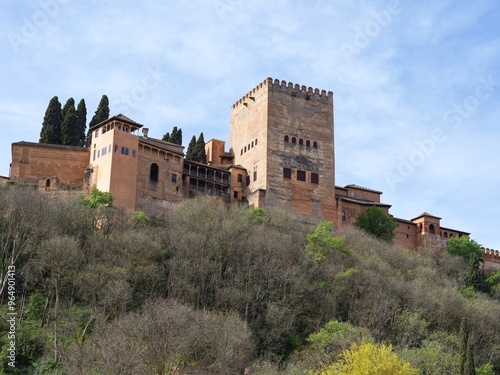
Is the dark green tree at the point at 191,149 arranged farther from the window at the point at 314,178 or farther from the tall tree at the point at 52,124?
the tall tree at the point at 52,124

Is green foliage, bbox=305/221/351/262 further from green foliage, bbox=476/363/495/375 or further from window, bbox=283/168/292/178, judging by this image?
green foliage, bbox=476/363/495/375

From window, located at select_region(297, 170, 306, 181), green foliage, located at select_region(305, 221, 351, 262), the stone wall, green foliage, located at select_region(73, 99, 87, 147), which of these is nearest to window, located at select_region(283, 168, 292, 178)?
window, located at select_region(297, 170, 306, 181)

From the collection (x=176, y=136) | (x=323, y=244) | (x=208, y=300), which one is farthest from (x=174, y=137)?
(x=208, y=300)

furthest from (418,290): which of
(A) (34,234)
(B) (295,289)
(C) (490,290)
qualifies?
(A) (34,234)

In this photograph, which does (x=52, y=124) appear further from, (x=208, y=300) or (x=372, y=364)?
(x=372, y=364)

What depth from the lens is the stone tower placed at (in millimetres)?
61938

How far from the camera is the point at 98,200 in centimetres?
5031

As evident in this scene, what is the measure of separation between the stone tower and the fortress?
82 millimetres

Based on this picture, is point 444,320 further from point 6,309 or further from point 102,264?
point 6,309

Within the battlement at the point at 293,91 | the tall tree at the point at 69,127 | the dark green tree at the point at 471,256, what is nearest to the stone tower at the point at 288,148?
the battlement at the point at 293,91

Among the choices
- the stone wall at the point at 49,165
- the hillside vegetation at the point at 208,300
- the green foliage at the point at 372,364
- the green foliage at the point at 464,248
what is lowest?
the green foliage at the point at 372,364

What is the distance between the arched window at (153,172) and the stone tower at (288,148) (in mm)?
8177

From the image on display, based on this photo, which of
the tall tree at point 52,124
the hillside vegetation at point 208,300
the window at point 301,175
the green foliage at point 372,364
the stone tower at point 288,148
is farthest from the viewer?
the window at point 301,175

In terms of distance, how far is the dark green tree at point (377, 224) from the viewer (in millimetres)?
62844
